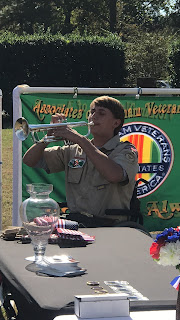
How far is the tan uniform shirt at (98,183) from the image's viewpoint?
491cm

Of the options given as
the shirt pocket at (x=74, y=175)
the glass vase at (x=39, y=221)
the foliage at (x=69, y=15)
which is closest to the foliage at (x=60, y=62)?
the shirt pocket at (x=74, y=175)

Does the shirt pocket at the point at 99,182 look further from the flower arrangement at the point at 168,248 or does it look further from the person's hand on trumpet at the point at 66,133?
the flower arrangement at the point at 168,248

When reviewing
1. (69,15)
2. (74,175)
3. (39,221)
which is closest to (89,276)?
(39,221)

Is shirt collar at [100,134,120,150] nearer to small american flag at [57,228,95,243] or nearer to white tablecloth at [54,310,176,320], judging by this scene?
small american flag at [57,228,95,243]

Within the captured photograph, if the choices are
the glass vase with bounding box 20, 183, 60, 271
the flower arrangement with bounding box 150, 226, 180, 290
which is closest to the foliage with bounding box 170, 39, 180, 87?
the glass vase with bounding box 20, 183, 60, 271

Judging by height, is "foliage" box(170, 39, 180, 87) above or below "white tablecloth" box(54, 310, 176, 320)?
above

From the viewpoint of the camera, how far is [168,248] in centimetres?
246

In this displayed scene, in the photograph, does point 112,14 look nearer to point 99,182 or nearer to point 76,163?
point 76,163

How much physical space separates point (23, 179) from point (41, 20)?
40482 mm

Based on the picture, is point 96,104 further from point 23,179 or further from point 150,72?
point 150,72

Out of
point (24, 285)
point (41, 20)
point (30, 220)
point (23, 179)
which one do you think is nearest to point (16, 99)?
point (23, 179)

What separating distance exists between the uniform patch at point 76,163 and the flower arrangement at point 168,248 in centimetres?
254

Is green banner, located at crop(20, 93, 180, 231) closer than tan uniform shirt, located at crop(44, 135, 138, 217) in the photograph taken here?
No

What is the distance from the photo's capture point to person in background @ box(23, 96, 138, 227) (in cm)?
480
